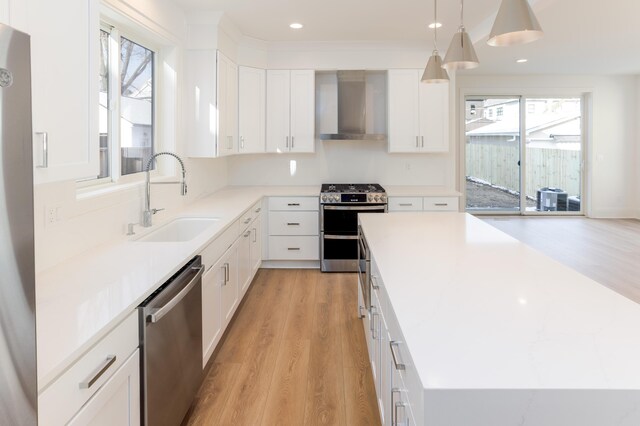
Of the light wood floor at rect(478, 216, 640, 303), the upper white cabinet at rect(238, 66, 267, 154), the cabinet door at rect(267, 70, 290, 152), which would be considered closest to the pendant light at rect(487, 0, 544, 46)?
the light wood floor at rect(478, 216, 640, 303)

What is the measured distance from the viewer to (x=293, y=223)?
5.36m

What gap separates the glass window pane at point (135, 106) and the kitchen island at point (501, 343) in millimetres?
2108

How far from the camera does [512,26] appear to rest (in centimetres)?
182

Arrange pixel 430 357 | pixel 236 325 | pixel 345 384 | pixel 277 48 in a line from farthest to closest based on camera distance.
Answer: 1. pixel 277 48
2. pixel 236 325
3. pixel 345 384
4. pixel 430 357

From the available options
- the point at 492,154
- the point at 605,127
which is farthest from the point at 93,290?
the point at 605,127

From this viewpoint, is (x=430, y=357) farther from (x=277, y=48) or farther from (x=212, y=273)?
(x=277, y=48)

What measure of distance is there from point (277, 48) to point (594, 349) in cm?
499

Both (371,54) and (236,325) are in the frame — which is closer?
(236,325)

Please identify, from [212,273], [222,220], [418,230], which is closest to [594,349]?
[418,230]

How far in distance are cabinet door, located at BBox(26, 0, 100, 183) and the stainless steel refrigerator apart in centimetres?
62

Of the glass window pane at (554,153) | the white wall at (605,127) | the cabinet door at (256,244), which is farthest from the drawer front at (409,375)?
the glass window pane at (554,153)

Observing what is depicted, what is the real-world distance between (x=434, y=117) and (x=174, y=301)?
428cm

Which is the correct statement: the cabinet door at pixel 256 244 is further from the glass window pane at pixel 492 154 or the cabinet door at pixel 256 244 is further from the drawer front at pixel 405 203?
the glass window pane at pixel 492 154

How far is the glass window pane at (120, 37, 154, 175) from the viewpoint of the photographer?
3.31 meters
